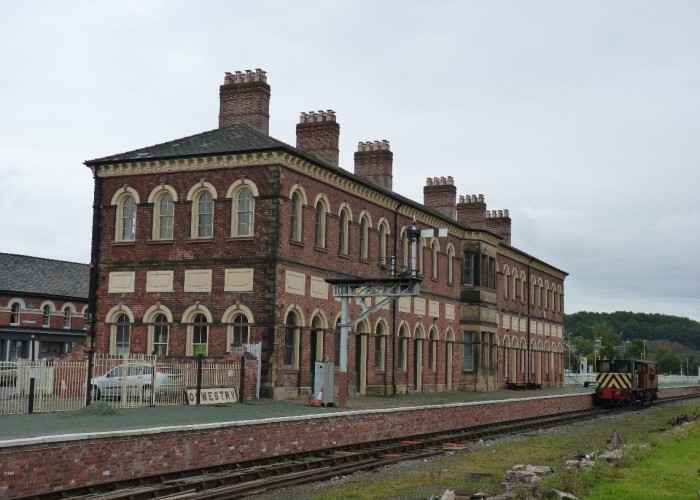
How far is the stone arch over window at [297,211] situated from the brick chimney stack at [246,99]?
4320 millimetres

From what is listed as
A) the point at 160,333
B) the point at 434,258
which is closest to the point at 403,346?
the point at 434,258

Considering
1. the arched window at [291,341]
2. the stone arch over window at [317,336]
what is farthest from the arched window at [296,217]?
the stone arch over window at [317,336]

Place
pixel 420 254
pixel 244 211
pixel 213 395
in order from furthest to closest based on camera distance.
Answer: pixel 420 254
pixel 244 211
pixel 213 395

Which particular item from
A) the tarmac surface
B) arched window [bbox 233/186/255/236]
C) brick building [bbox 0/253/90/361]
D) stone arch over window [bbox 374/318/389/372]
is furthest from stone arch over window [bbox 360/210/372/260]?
brick building [bbox 0/253/90/361]

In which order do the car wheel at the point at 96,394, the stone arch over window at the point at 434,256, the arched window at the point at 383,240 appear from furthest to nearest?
the stone arch over window at the point at 434,256
the arched window at the point at 383,240
the car wheel at the point at 96,394

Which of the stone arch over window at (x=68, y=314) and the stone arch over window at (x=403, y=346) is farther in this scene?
the stone arch over window at (x=68, y=314)

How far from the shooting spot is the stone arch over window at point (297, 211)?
2892 cm

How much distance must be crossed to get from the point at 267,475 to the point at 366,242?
1958cm

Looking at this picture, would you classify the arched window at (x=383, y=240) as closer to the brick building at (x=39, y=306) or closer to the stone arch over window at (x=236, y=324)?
the stone arch over window at (x=236, y=324)

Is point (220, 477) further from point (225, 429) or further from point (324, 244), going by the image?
point (324, 244)

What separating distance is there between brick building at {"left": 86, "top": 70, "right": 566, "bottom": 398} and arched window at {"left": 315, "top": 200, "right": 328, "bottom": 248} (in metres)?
0.04

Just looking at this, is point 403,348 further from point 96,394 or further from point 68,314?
point 68,314

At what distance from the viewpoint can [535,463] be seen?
17203 mm

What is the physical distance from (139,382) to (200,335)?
6239 millimetres
